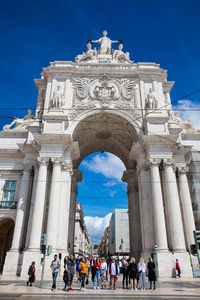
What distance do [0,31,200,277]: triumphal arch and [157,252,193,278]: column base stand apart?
0.24ft

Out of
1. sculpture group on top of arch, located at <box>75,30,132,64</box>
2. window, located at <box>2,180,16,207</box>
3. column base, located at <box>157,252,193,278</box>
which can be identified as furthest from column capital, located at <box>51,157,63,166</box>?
sculpture group on top of arch, located at <box>75,30,132,64</box>

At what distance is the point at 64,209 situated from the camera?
2125 centimetres

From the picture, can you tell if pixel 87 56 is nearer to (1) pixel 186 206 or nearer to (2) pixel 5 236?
(1) pixel 186 206

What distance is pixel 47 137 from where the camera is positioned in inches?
859

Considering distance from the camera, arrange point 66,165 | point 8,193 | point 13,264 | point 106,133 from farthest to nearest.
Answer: point 106,133, point 8,193, point 66,165, point 13,264

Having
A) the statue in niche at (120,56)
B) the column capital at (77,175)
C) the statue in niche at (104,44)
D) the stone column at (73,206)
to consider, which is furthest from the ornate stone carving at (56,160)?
the statue in niche at (104,44)

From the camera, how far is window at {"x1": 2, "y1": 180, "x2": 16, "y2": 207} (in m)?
23.0

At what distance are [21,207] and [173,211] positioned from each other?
13844 millimetres

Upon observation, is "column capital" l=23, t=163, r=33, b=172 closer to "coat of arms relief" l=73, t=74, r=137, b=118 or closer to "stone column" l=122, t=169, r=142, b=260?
"coat of arms relief" l=73, t=74, r=137, b=118

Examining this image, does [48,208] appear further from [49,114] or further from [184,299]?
[184,299]

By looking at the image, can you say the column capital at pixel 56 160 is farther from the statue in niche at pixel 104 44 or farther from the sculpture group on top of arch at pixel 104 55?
the statue in niche at pixel 104 44

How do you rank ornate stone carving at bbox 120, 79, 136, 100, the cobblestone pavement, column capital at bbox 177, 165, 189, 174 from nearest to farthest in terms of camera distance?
the cobblestone pavement
column capital at bbox 177, 165, 189, 174
ornate stone carving at bbox 120, 79, 136, 100

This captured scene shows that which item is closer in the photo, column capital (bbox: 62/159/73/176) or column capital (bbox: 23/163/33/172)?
column capital (bbox: 62/159/73/176)

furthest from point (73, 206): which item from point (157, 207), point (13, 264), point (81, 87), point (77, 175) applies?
point (81, 87)
